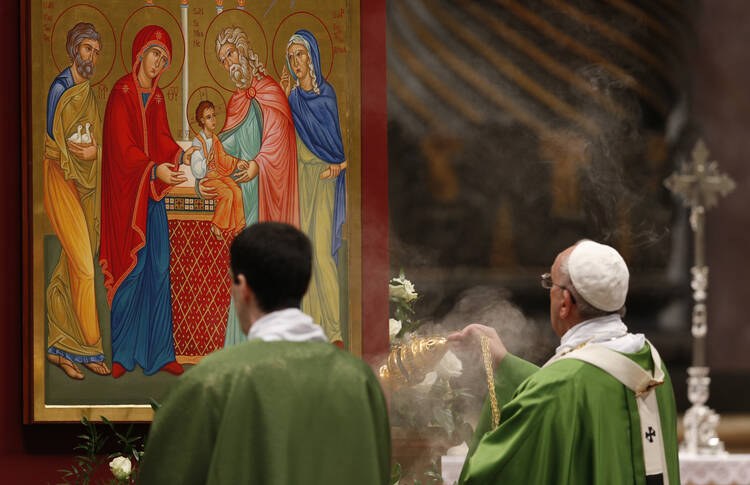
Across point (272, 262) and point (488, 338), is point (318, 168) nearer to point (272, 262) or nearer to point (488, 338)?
point (488, 338)

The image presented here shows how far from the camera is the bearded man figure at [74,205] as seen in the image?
3.94 meters

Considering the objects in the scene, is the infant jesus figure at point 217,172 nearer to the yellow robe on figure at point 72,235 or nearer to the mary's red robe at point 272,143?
the mary's red robe at point 272,143

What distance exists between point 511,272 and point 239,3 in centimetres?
278

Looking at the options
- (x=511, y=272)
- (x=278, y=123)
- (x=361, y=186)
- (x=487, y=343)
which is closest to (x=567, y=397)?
(x=487, y=343)

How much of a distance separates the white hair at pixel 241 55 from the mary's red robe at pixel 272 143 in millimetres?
37

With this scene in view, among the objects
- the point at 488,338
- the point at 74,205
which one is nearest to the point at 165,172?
the point at 74,205

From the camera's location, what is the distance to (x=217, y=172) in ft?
13.2

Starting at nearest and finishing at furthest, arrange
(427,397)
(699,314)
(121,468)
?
(121,468) → (427,397) → (699,314)

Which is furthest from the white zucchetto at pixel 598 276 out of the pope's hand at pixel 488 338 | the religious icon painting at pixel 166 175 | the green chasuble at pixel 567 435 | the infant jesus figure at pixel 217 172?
the infant jesus figure at pixel 217 172

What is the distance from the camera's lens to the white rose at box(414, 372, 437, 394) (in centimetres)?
377

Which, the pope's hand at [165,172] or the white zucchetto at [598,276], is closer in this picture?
the white zucchetto at [598,276]

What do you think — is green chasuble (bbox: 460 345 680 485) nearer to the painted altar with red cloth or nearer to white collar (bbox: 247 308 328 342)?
white collar (bbox: 247 308 328 342)

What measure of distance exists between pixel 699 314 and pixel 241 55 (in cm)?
256

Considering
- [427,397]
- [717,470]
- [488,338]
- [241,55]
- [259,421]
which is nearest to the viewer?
[259,421]
